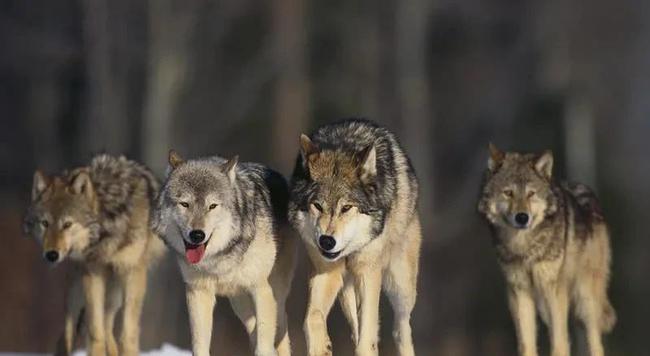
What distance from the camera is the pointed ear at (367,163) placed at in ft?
30.6

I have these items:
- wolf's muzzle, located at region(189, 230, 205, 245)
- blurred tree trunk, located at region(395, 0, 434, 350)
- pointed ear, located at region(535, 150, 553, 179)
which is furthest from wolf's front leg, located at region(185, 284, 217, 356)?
blurred tree trunk, located at region(395, 0, 434, 350)

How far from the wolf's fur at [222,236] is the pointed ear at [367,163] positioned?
0.66 metres

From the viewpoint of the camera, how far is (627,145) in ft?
101

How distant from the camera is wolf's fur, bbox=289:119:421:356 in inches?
357

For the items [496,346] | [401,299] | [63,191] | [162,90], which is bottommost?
[496,346]

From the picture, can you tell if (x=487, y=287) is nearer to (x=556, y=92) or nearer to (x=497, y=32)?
(x=556, y=92)

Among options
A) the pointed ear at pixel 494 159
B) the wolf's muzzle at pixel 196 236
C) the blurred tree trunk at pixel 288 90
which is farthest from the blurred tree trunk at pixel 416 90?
the wolf's muzzle at pixel 196 236

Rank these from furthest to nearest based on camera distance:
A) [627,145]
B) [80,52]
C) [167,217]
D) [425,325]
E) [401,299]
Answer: [627,145]
[80,52]
[425,325]
[401,299]
[167,217]

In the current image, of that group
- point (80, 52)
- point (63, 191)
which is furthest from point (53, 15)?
point (63, 191)

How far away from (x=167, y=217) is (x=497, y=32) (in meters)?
22.8

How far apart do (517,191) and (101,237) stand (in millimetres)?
3122

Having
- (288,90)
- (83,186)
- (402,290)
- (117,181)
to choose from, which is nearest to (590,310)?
(402,290)

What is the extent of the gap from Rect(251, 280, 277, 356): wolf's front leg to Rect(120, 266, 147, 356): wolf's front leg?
1956 mm

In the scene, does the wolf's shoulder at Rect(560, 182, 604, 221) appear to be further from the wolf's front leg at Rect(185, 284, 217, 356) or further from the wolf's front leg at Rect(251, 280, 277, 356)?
the wolf's front leg at Rect(185, 284, 217, 356)
